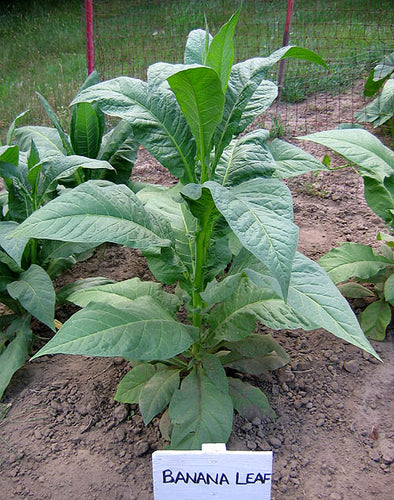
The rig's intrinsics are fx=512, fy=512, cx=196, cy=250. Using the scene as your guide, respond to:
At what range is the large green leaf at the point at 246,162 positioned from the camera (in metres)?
2.02

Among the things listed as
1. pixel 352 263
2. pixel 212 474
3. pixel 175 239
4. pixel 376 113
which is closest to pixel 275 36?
pixel 376 113

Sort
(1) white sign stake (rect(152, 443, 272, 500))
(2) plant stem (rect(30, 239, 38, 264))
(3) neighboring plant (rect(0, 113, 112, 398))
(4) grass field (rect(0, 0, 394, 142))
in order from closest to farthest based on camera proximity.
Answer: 1. (1) white sign stake (rect(152, 443, 272, 500))
2. (3) neighboring plant (rect(0, 113, 112, 398))
3. (2) plant stem (rect(30, 239, 38, 264))
4. (4) grass field (rect(0, 0, 394, 142))

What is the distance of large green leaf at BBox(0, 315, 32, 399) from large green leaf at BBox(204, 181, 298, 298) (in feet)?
4.38

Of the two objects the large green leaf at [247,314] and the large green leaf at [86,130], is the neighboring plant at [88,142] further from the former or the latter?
the large green leaf at [247,314]

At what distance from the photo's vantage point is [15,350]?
2.42 metres

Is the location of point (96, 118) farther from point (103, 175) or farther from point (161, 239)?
point (161, 239)

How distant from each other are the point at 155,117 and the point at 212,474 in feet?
4.21

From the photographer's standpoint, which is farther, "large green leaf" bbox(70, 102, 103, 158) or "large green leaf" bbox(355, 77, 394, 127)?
"large green leaf" bbox(355, 77, 394, 127)

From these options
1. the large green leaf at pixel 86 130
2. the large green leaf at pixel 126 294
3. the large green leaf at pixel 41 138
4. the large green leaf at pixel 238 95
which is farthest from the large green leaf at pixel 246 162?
the large green leaf at pixel 41 138

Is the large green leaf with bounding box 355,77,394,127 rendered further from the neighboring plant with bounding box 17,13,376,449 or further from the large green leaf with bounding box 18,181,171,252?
the large green leaf with bounding box 18,181,171,252

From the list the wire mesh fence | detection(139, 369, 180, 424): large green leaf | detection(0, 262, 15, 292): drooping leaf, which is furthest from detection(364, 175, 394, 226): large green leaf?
the wire mesh fence

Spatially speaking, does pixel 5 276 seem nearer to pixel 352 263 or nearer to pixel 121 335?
pixel 121 335

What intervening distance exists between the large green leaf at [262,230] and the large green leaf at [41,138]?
1822mm

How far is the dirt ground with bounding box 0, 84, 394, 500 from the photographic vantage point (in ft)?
6.50
